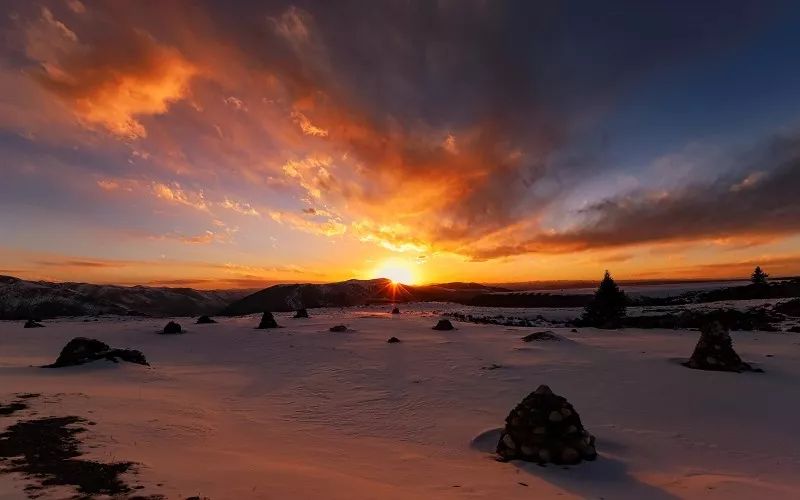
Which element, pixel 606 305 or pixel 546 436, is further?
pixel 606 305

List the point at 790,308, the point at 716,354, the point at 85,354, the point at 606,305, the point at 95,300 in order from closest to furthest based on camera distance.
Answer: the point at 716,354 → the point at 85,354 → the point at 790,308 → the point at 606,305 → the point at 95,300

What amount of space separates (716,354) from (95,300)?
89521 mm

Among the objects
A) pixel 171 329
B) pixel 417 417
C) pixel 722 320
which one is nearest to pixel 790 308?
pixel 722 320

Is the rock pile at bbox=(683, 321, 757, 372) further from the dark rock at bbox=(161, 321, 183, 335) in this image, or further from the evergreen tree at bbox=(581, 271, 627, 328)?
the dark rock at bbox=(161, 321, 183, 335)

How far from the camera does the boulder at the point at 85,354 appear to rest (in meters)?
15.2

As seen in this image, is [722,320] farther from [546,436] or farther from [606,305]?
[546,436]

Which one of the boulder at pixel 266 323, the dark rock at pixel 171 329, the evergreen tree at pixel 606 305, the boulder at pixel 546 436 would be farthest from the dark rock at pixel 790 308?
the dark rock at pixel 171 329

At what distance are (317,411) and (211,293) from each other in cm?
14502

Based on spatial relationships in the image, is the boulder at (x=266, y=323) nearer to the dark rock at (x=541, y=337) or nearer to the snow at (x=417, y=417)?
the snow at (x=417, y=417)

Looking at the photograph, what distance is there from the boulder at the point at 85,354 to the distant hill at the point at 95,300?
50.0m

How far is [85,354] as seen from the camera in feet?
51.2

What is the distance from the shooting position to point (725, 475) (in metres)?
7.34

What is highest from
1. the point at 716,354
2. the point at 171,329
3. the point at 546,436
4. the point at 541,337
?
the point at 716,354

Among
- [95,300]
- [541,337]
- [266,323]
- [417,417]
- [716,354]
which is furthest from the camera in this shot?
[95,300]
